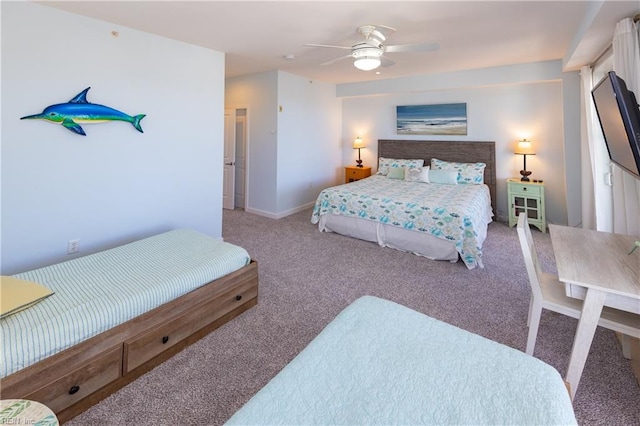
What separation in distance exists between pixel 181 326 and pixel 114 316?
417 mm

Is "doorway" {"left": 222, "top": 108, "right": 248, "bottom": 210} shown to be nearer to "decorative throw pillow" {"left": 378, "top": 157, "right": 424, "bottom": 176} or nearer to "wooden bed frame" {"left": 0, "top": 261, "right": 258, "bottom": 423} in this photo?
"decorative throw pillow" {"left": 378, "top": 157, "right": 424, "bottom": 176}

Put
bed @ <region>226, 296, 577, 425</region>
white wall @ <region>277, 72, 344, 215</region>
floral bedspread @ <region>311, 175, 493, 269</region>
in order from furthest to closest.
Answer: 1. white wall @ <region>277, 72, 344, 215</region>
2. floral bedspread @ <region>311, 175, 493, 269</region>
3. bed @ <region>226, 296, 577, 425</region>

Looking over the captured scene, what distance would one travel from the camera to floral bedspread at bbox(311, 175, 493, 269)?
337cm

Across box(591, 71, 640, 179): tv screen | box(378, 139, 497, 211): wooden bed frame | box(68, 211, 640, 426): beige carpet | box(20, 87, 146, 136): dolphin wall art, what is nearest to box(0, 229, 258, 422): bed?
box(68, 211, 640, 426): beige carpet

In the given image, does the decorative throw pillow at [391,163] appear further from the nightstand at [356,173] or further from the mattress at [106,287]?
the mattress at [106,287]

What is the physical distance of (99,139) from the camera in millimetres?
2938

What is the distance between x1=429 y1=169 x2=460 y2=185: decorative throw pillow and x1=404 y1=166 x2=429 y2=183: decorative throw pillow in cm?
8

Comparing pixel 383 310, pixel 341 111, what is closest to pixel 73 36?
pixel 383 310

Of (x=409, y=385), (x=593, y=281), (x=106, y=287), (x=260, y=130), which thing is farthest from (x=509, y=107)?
(x=106, y=287)

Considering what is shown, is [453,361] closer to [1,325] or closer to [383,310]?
[383,310]

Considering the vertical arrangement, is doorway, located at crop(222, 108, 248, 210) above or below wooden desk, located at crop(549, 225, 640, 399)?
above

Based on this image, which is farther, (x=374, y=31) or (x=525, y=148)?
(x=525, y=148)

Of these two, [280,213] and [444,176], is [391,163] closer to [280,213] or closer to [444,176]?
[444,176]

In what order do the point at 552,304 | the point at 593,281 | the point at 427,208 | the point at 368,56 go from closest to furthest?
the point at 593,281, the point at 552,304, the point at 368,56, the point at 427,208
